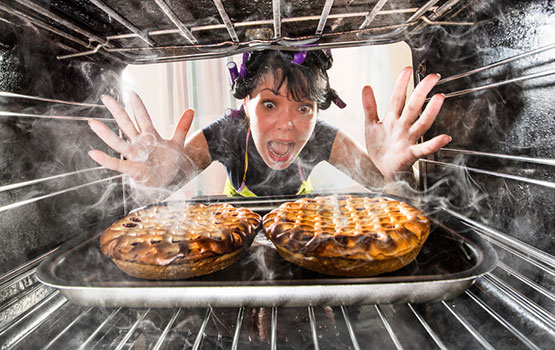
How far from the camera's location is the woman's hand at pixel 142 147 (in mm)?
984

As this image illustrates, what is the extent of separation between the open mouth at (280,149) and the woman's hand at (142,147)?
33 cm

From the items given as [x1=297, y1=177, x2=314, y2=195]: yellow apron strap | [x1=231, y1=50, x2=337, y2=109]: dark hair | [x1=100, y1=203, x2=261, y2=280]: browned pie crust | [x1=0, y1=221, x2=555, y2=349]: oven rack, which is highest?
[x1=231, y1=50, x2=337, y2=109]: dark hair

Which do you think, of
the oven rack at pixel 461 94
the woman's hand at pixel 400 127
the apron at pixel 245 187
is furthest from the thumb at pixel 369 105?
the apron at pixel 245 187

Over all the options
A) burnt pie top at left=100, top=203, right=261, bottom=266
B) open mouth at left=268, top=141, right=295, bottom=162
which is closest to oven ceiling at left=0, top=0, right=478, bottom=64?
open mouth at left=268, top=141, right=295, bottom=162

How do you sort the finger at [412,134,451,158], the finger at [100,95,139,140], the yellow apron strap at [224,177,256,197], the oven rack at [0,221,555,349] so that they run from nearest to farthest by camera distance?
the oven rack at [0,221,555,349] → the finger at [412,134,451,158] → the finger at [100,95,139,140] → the yellow apron strap at [224,177,256,197]

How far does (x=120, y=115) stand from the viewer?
1.02 meters

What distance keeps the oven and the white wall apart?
0.04 m

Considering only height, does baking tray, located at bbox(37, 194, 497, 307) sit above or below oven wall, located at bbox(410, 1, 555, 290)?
below

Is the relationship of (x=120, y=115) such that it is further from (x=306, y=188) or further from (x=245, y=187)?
(x=306, y=188)

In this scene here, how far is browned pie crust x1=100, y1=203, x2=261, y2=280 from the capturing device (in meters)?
0.76

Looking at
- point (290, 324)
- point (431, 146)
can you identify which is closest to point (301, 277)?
point (290, 324)

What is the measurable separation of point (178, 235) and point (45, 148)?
472mm

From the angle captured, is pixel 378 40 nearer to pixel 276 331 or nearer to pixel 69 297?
pixel 276 331

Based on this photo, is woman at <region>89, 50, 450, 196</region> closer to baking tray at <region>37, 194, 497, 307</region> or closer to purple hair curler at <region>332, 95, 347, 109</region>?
purple hair curler at <region>332, 95, 347, 109</region>
